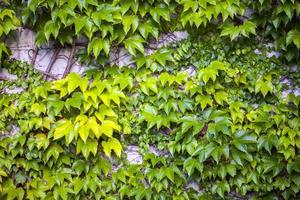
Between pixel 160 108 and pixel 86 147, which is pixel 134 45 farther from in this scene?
pixel 86 147

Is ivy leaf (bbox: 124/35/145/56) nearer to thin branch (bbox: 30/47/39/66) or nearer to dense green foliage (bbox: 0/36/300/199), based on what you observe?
dense green foliage (bbox: 0/36/300/199)

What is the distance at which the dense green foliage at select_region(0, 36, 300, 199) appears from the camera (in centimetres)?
308

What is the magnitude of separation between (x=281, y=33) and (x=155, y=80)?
1093 mm

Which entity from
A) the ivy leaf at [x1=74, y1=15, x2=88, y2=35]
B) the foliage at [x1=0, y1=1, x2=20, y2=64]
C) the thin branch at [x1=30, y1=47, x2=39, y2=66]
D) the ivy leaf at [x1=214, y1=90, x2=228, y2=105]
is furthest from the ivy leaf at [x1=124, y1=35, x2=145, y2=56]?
the foliage at [x1=0, y1=1, x2=20, y2=64]

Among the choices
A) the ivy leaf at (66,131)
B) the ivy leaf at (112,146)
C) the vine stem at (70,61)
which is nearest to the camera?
the ivy leaf at (66,131)

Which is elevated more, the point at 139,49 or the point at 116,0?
the point at 116,0

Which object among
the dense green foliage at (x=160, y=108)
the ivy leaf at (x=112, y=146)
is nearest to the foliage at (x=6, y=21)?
the dense green foliage at (x=160, y=108)

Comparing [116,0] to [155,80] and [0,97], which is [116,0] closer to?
[155,80]

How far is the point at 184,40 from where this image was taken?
3271mm

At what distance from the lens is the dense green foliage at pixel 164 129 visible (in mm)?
3084

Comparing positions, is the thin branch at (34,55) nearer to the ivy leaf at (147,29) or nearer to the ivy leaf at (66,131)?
the ivy leaf at (66,131)

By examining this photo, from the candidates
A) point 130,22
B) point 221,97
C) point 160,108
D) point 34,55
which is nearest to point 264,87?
point 221,97

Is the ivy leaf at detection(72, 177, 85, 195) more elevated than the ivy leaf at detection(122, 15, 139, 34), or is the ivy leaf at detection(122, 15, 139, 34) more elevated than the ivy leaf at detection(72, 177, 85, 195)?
the ivy leaf at detection(122, 15, 139, 34)

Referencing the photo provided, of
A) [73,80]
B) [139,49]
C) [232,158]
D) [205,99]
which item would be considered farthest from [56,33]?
[232,158]
